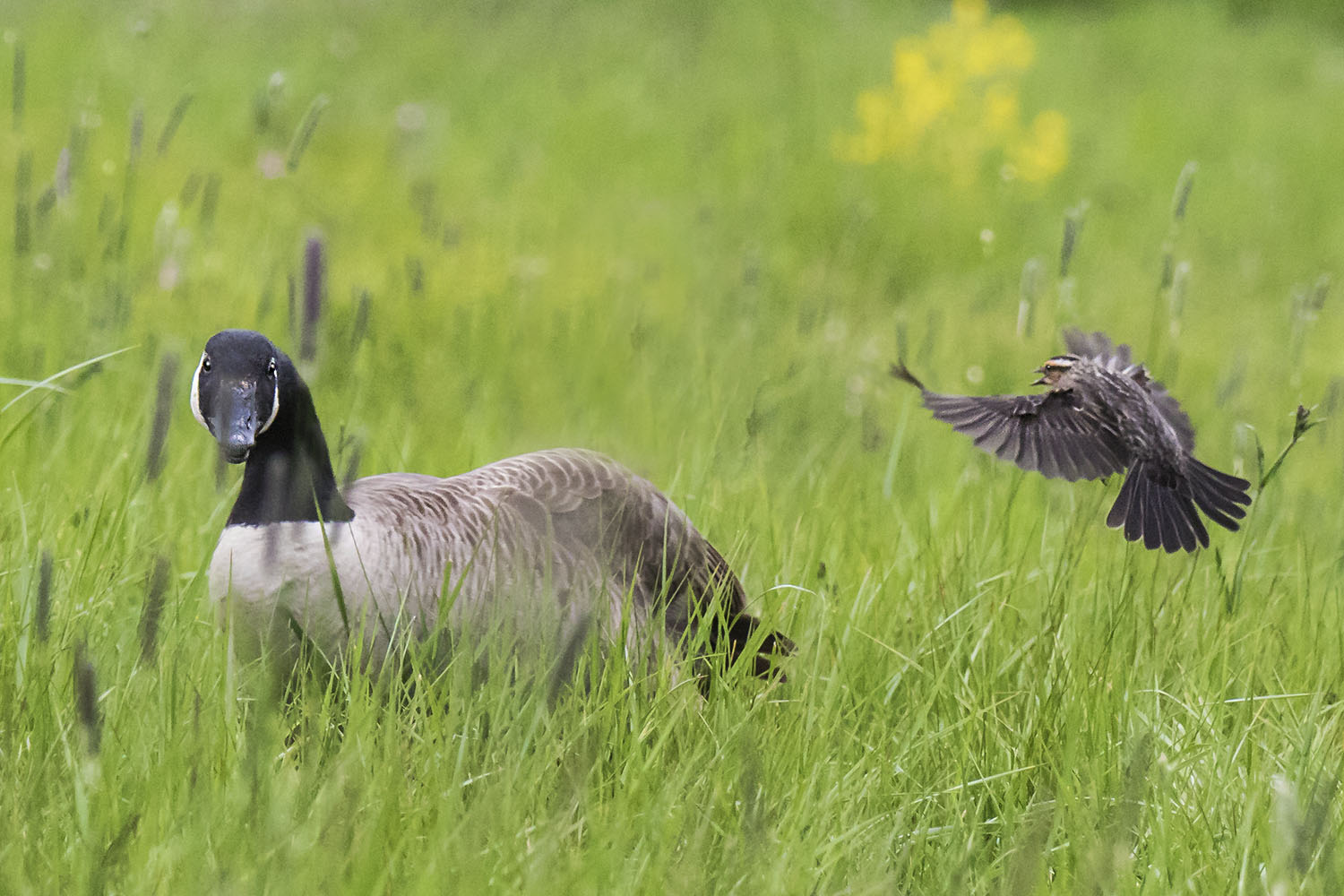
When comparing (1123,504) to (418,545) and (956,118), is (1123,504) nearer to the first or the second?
(418,545)

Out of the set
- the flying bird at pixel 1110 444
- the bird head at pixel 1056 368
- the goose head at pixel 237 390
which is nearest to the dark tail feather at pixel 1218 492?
the flying bird at pixel 1110 444

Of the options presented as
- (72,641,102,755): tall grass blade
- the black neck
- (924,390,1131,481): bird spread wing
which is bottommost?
(72,641,102,755): tall grass blade

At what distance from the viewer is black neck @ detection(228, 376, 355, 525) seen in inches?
86.7

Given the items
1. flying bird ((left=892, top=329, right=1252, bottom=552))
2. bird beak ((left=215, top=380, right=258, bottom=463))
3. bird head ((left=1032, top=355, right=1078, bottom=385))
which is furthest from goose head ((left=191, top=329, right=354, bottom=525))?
bird head ((left=1032, top=355, right=1078, bottom=385))

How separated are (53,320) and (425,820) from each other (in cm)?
218

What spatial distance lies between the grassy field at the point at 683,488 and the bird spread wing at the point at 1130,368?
0.07 meters

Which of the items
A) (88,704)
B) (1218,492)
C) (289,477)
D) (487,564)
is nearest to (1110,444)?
(1218,492)

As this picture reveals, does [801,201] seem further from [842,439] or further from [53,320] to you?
[53,320]

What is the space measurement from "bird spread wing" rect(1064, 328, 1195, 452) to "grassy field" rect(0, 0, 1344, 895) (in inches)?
2.9

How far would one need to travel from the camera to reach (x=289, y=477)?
223 cm

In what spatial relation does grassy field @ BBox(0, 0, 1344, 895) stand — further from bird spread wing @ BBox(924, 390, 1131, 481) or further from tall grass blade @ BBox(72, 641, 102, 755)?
bird spread wing @ BBox(924, 390, 1131, 481)

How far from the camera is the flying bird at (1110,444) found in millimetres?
2309

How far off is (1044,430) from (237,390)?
1.30m

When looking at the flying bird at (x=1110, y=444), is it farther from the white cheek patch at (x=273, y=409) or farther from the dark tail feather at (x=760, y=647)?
the white cheek patch at (x=273, y=409)
